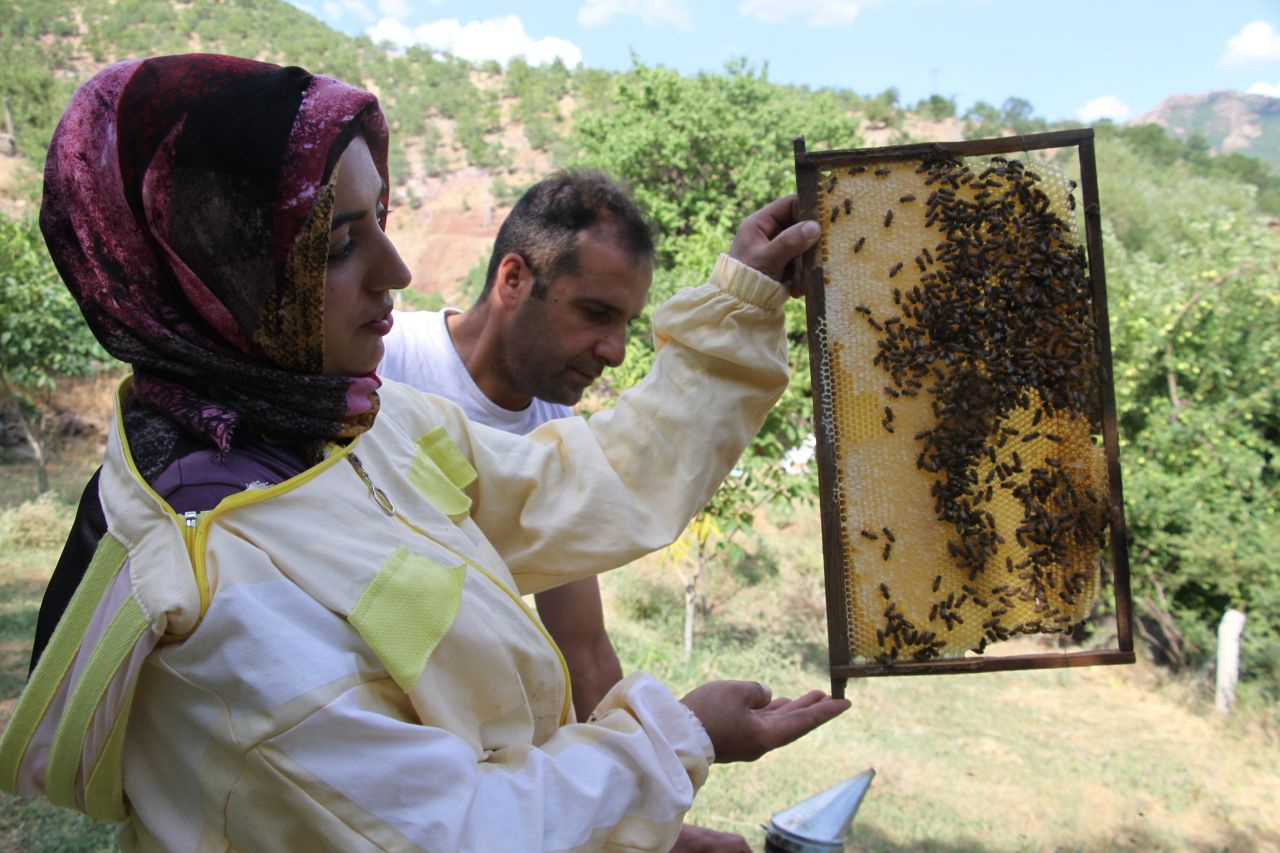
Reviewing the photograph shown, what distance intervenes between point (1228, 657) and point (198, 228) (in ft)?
31.4

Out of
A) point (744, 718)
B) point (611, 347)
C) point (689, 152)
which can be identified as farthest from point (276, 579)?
point (689, 152)

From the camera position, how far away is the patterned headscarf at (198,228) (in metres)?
1.43

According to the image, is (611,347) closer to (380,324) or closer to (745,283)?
(745,283)

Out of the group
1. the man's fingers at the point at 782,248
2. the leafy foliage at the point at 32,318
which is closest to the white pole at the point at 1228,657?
the man's fingers at the point at 782,248

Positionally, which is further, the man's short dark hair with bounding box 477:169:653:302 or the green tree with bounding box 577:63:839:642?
the green tree with bounding box 577:63:839:642

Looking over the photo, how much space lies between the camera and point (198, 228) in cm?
144

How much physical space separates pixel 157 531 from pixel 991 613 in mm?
1859

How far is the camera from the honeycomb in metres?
2.29

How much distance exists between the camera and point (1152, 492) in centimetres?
936

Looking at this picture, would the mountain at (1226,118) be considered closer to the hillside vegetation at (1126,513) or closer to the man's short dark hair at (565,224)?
the hillside vegetation at (1126,513)

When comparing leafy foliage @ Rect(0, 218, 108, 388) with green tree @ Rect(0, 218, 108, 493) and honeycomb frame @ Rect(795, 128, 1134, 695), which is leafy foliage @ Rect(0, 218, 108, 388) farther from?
honeycomb frame @ Rect(795, 128, 1134, 695)

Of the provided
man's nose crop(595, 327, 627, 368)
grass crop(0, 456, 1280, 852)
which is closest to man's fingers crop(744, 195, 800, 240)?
man's nose crop(595, 327, 627, 368)

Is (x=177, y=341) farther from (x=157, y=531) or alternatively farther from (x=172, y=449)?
(x=157, y=531)

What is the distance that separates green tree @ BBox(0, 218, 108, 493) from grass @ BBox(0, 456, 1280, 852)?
2982 millimetres
